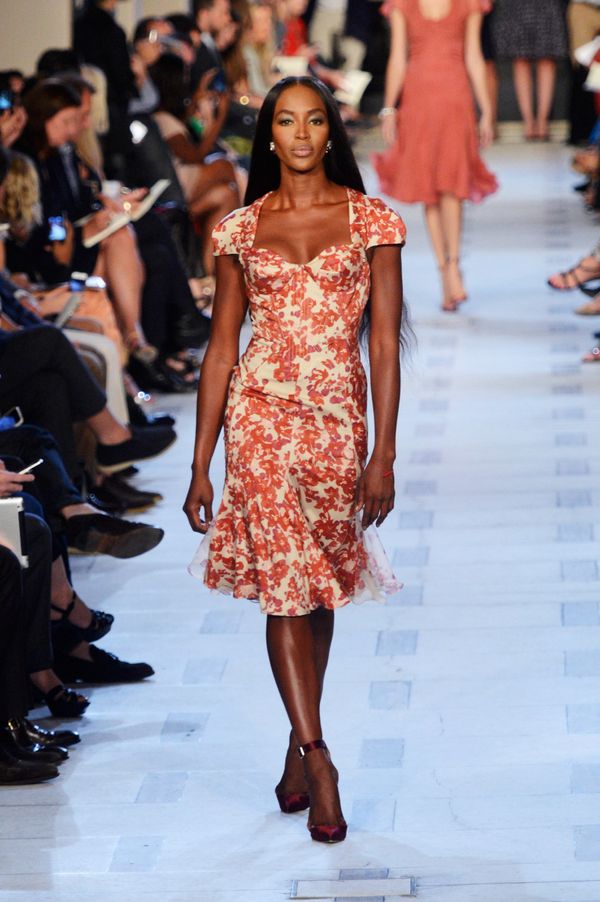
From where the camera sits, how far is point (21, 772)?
3.65 meters

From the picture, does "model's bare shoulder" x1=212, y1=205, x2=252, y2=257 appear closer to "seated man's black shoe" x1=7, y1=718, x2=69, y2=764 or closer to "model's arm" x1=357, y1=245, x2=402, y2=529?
"model's arm" x1=357, y1=245, x2=402, y2=529

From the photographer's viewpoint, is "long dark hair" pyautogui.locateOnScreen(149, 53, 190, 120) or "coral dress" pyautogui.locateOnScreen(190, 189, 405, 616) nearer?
"coral dress" pyautogui.locateOnScreen(190, 189, 405, 616)

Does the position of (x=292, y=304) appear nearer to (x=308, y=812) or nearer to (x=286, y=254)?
(x=286, y=254)

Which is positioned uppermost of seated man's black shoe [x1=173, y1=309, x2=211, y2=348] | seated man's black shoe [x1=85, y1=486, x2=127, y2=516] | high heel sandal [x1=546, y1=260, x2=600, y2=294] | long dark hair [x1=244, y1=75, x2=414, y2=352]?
long dark hair [x1=244, y1=75, x2=414, y2=352]

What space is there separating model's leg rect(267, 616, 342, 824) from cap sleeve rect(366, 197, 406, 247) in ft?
2.24

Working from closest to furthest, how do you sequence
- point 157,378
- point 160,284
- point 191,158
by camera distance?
point 157,378, point 160,284, point 191,158

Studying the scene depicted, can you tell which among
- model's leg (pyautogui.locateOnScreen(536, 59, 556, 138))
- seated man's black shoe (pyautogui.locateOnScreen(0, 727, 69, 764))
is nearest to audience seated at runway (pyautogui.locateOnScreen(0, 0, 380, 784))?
seated man's black shoe (pyautogui.locateOnScreen(0, 727, 69, 764))

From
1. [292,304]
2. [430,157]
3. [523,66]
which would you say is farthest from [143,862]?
[523,66]

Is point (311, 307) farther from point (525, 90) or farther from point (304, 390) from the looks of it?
point (525, 90)

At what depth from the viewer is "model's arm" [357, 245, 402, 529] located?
3.28 meters

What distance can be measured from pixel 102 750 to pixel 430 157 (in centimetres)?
516

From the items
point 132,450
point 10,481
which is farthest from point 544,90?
point 10,481

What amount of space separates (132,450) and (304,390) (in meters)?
2.25

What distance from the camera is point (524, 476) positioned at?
19.3 feet
